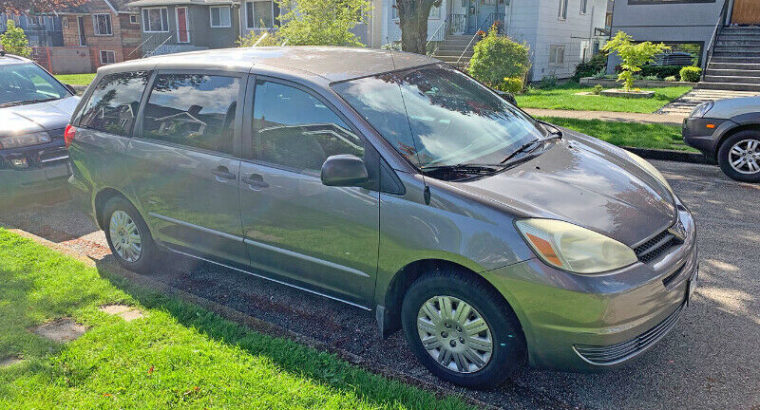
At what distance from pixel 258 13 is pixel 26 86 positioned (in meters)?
25.0

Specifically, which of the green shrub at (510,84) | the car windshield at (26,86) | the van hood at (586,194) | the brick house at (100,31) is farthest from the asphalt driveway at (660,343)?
the brick house at (100,31)

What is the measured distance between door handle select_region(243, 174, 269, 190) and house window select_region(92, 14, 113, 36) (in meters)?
42.0

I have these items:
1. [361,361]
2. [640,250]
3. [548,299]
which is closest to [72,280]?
[361,361]

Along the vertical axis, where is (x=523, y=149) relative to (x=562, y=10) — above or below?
below

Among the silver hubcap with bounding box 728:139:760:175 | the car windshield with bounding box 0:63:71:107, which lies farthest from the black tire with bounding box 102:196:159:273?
the silver hubcap with bounding box 728:139:760:175

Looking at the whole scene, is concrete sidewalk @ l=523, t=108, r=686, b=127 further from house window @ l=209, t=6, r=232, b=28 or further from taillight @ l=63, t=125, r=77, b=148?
house window @ l=209, t=6, r=232, b=28

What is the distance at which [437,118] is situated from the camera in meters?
3.91

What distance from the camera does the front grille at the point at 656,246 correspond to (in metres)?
3.12

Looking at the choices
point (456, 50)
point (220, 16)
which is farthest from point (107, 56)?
point (456, 50)

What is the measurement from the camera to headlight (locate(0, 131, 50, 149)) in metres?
6.95

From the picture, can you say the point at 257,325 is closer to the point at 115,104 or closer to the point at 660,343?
the point at 115,104

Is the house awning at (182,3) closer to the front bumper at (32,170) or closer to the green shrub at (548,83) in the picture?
the green shrub at (548,83)

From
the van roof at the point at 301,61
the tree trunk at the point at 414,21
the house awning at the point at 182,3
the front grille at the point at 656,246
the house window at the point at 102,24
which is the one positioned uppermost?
the house awning at the point at 182,3

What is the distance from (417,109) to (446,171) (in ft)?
2.06
